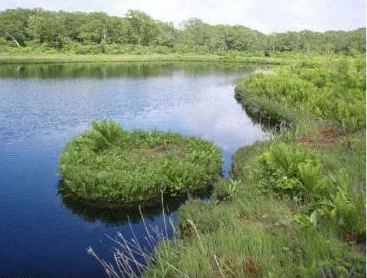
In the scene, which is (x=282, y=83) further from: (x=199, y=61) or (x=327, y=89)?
(x=199, y=61)

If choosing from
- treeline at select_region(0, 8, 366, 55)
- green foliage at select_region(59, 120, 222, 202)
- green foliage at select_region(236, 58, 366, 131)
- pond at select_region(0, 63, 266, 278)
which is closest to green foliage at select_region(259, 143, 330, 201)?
green foliage at select_region(59, 120, 222, 202)

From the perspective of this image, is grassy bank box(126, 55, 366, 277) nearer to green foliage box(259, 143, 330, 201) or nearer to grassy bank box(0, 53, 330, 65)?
green foliage box(259, 143, 330, 201)

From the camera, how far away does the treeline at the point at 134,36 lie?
75688mm

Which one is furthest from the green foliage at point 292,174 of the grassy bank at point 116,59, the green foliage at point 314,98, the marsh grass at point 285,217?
the grassy bank at point 116,59

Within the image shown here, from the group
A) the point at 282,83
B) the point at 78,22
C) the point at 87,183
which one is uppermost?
the point at 78,22

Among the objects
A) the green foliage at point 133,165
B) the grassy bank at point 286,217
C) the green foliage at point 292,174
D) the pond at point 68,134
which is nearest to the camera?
the grassy bank at point 286,217

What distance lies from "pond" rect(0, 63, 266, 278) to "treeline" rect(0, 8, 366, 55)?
Result: 3758 cm

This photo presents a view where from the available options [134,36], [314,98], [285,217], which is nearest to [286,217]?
[285,217]

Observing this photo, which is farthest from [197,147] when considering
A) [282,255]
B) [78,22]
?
[78,22]

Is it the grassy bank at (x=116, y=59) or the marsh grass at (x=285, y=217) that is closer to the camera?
the marsh grass at (x=285, y=217)

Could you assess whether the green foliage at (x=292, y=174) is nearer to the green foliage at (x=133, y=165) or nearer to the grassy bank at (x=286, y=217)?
the grassy bank at (x=286, y=217)

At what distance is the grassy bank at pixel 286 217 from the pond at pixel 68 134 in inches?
65.9

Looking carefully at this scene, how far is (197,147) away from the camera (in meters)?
13.5

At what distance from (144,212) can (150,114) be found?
13.8 metres
